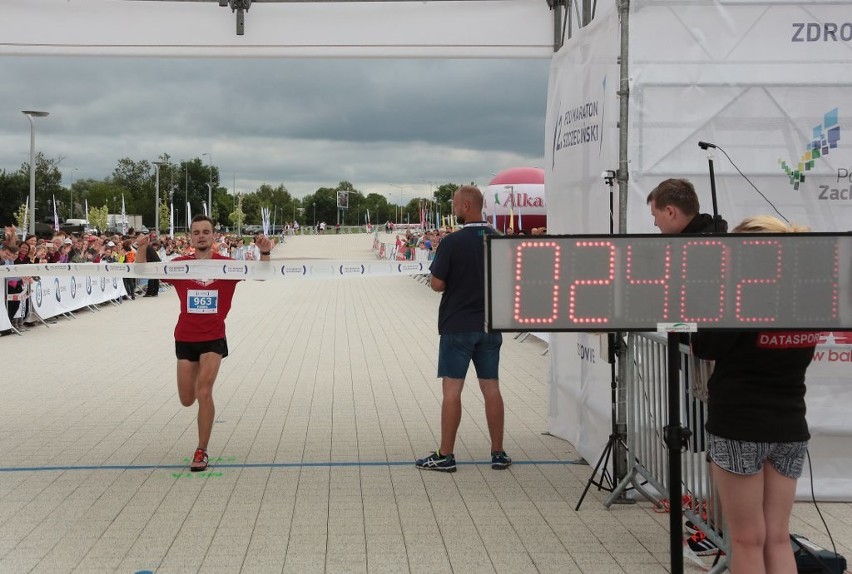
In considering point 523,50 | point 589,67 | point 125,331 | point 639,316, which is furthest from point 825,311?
point 125,331

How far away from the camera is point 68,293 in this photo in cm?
2114

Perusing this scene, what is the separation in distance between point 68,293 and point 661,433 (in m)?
18.3

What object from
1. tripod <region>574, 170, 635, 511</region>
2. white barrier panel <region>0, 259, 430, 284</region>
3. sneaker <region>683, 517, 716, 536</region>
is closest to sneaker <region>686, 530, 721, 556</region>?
sneaker <region>683, 517, 716, 536</region>

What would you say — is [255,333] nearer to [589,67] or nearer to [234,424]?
[234,424]

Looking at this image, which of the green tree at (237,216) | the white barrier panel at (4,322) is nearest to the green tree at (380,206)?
the green tree at (237,216)

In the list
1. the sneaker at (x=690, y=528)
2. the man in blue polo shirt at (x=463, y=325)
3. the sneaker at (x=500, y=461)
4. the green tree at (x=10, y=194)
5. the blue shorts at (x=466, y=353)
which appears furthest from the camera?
the green tree at (x=10, y=194)

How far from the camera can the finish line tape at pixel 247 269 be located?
6.79 meters

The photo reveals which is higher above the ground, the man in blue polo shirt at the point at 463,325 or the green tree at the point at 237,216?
the green tree at the point at 237,216

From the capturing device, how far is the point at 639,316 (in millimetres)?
3789

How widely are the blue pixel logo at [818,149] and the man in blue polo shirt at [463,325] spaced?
2072 millimetres

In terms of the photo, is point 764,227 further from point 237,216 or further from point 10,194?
point 10,194

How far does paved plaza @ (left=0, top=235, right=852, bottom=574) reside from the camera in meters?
5.07

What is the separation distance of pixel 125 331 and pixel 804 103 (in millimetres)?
A: 14728

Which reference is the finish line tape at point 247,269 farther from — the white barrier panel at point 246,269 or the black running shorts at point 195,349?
the black running shorts at point 195,349
